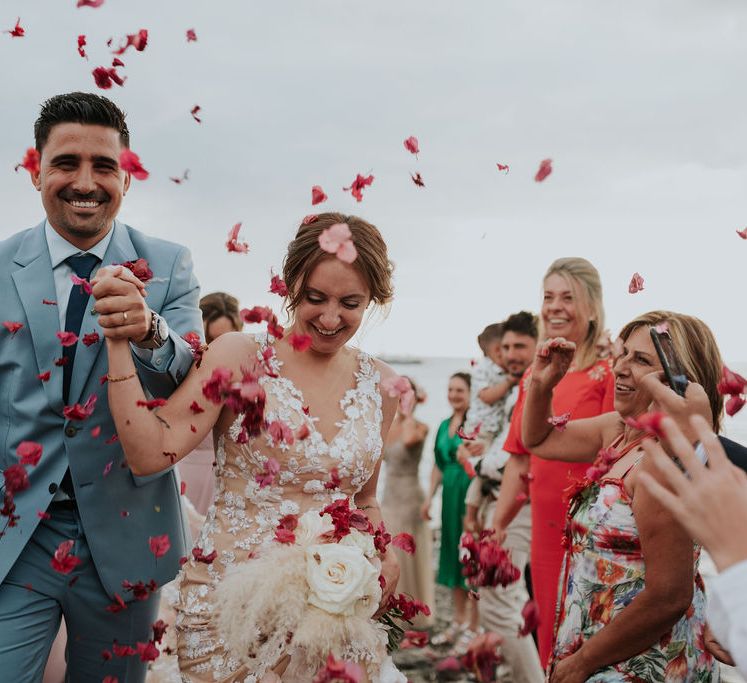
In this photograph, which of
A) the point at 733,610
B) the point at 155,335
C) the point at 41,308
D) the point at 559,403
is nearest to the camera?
the point at 733,610

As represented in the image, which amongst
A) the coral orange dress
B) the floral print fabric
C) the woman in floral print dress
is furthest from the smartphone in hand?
the coral orange dress

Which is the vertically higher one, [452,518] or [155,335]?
[155,335]

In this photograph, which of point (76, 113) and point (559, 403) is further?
point (559, 403)

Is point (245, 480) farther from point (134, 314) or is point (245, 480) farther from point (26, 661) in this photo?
point (26, 661)

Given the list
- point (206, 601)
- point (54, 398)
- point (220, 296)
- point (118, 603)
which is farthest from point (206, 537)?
point (220, 296)

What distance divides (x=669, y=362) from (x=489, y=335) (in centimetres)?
421

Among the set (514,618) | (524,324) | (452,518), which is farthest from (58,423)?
(452,518)

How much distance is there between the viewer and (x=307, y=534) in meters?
2.39

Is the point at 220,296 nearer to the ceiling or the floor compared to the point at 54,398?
nearer to the ceiling

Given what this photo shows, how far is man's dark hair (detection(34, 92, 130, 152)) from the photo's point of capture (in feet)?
9.45

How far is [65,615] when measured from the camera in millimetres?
2973

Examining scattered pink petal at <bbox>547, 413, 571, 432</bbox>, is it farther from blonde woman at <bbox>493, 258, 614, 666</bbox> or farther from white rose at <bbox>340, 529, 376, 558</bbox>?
white rose at <bbox>340, 529, 376, 558</bbox>

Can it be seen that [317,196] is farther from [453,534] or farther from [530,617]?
[453,534]

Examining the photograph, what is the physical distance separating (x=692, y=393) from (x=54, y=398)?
2024 mm
